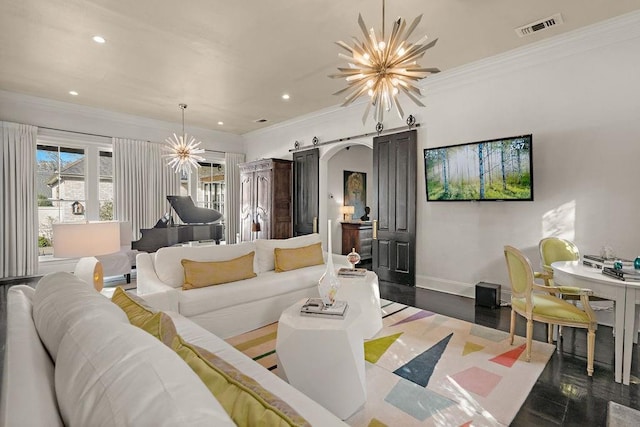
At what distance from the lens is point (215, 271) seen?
3135mm

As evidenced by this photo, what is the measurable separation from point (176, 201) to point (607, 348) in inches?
262

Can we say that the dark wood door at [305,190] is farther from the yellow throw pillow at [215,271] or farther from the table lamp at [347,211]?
the yellow throw pillow at [215,271]

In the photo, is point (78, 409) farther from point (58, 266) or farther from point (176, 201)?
point (58, 266)

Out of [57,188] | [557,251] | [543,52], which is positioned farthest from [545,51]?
[57,188]

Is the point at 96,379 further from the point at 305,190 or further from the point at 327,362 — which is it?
the point at 305,190

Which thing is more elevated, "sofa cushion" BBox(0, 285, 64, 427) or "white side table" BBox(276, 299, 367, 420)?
"sofa cushion" BBox(0, 285, 64, 427)

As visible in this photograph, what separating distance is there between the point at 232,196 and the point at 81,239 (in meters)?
6.20

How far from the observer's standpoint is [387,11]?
303 centimetres

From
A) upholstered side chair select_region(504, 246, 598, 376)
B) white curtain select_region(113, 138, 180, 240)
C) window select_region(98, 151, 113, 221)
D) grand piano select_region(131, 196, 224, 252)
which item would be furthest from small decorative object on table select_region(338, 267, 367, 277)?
window select_region(98, 151, 113, 221)

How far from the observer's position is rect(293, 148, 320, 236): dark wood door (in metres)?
6.64

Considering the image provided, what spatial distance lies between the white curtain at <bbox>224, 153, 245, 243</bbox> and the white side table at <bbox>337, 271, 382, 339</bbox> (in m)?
5.71

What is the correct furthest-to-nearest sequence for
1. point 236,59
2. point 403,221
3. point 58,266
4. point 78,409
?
point 58,266 → point 403,221 → point 236,59 → point 78,409

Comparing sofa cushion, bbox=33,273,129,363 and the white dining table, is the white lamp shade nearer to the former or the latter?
sofa cushion, bbox=33,273,129,363

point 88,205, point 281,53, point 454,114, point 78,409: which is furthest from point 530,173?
point 88,205
